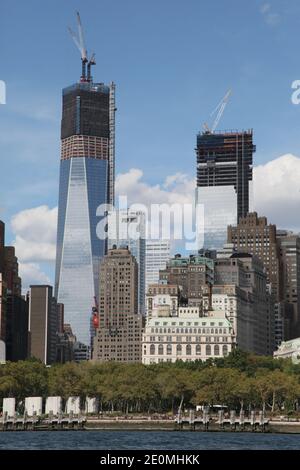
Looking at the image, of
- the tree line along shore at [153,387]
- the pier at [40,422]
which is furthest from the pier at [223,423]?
the pier at [40,422]

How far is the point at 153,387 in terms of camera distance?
167m

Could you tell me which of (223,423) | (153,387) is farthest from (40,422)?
(223,423)

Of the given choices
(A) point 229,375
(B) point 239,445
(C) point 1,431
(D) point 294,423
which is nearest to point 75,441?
(B) point 239,445

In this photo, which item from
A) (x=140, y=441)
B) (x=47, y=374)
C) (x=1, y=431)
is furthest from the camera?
(x=47, y=374)

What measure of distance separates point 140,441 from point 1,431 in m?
39.3

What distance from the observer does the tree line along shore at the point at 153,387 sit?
163m

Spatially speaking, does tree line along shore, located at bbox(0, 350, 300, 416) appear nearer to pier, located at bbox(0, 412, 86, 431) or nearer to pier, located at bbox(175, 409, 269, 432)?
pier, located at bbox(175, 409, 269, 432)

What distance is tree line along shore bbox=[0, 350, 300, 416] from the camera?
534 feet

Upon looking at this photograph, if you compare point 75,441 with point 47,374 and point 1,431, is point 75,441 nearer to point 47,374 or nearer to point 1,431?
point 1,431

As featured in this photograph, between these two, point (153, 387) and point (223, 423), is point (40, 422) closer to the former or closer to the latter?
point (153, 387)

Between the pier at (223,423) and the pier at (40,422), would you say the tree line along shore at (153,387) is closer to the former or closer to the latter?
the pier at (223,423)
